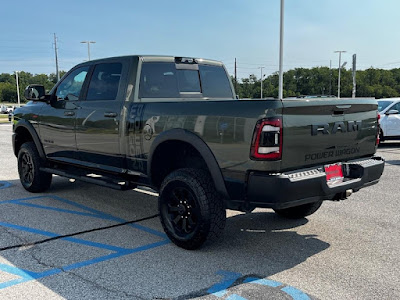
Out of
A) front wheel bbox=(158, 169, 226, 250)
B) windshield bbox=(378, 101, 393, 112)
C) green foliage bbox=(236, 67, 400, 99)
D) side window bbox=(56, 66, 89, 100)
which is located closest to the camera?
front wheel bbox=(158, 169, 226, 250)

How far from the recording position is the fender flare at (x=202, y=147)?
369 centimetres

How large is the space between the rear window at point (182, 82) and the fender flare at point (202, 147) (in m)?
0.93

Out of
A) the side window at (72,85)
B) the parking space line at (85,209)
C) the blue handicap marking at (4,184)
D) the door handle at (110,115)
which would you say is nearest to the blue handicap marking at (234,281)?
the parking space line at (85,209)

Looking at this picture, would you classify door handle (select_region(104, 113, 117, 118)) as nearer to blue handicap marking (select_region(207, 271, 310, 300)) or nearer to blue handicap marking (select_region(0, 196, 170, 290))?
blue handicap marking (select_region(0, 196, 170, 290))

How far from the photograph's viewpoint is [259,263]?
147 inches

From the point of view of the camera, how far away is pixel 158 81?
5.00m

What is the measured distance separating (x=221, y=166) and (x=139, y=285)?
123 cm

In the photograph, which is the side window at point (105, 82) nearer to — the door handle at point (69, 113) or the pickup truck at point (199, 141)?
the pickup truck at point (199, 141)

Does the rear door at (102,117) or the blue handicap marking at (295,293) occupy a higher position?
the rear door at (102,117)

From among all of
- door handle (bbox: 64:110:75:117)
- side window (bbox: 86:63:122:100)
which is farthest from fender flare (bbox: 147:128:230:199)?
door handle (bbox: 64:110:75:117)

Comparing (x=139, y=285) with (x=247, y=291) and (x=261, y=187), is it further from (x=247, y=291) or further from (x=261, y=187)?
(x=261, y=187)

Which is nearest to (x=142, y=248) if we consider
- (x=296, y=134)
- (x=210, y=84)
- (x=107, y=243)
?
(x=107, y=243)

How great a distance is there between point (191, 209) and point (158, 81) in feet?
5.87

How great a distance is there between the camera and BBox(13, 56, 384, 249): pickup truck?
3.44m
